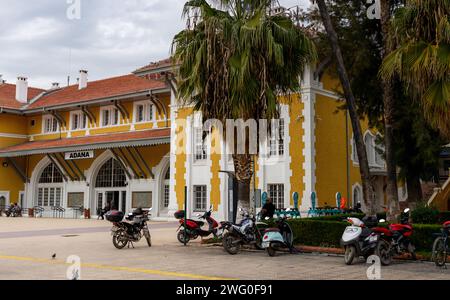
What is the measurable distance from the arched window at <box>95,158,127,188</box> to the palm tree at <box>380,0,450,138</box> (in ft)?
83.7

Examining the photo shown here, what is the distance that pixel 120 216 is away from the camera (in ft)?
46.3

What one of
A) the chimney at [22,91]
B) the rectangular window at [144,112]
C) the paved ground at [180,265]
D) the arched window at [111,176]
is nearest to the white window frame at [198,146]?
the rectangular window at [144,112]

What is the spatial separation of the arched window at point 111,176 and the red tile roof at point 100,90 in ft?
15.2

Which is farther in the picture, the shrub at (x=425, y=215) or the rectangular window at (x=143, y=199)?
the rectangular window at (x=143, y=199)

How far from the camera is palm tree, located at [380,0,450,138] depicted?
417 inches

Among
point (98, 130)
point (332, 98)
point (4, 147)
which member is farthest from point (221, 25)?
point (4, 147)

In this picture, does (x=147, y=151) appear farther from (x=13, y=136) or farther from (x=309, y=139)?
(x=13, y=136)

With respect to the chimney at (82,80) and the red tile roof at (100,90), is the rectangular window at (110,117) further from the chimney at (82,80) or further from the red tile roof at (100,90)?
the chimney at (82,80)

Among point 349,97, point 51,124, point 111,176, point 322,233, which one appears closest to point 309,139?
point 349,97

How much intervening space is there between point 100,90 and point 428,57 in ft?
97.2

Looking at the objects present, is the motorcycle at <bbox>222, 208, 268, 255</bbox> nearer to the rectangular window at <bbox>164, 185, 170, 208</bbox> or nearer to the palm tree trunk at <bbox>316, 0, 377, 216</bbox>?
the palm tree trunk at <bbox>316, 0, 377, 216</bbox>

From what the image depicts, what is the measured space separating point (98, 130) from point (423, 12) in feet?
92.5

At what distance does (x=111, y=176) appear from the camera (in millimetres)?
34906

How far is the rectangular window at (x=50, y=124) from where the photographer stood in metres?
39.2
